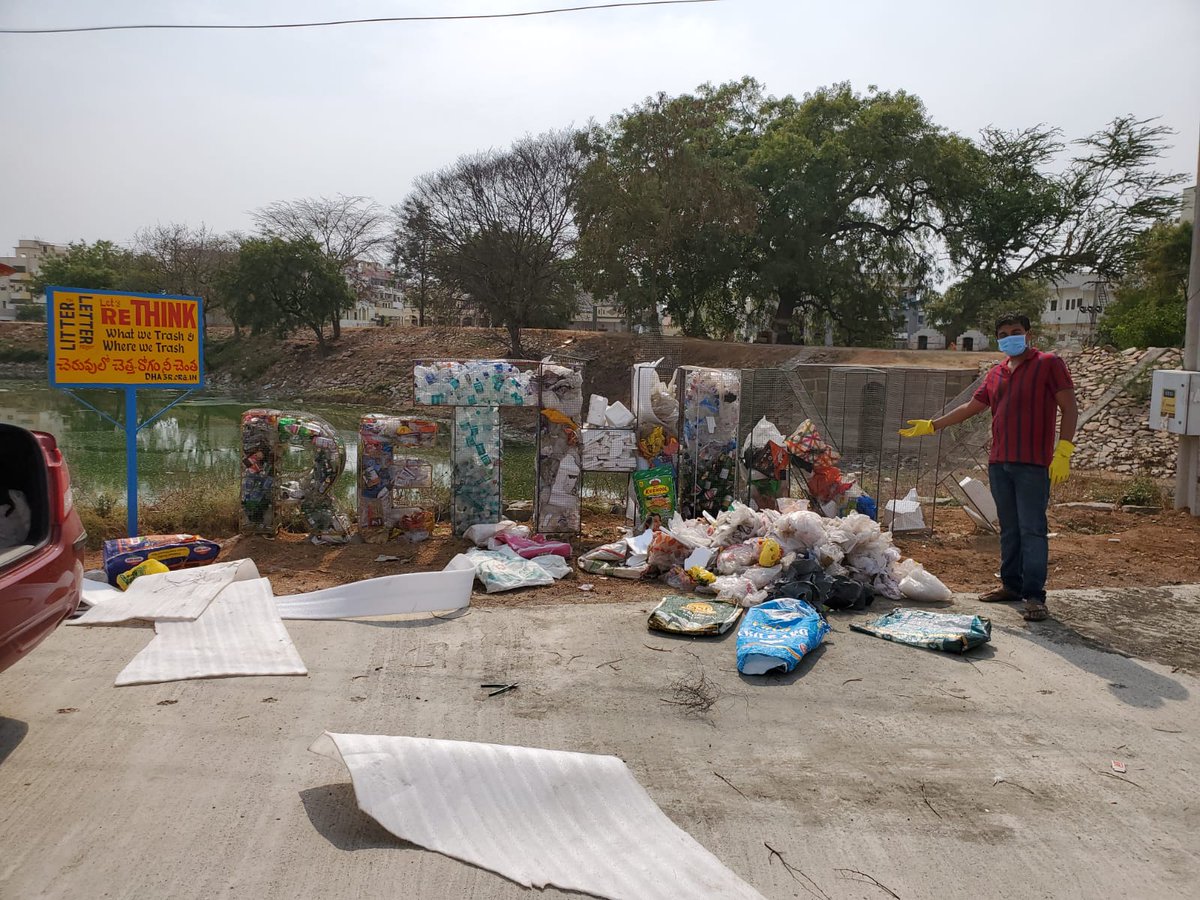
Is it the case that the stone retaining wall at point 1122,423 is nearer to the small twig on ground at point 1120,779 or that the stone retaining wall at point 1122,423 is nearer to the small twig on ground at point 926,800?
the small twig on ground at point 1120,779

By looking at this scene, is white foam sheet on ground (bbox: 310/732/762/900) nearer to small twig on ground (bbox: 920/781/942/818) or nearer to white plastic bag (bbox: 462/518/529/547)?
small twig on ground (bbox: 920/781/942/818)

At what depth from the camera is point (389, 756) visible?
3.18 metres

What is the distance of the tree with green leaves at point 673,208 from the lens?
32250 millimetres

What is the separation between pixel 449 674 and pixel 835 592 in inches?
106

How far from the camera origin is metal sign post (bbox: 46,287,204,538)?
662 cm

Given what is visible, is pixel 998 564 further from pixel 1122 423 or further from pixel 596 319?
pixel 596 319

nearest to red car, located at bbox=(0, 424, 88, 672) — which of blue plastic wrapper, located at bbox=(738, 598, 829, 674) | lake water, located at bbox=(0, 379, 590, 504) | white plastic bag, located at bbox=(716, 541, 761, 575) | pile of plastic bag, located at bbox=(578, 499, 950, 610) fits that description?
blue plastic wrapper, located at bbox=(738, 598, 829, 674)

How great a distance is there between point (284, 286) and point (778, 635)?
41504 mm

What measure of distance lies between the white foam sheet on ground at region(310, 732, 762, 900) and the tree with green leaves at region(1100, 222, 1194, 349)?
71.0 ft

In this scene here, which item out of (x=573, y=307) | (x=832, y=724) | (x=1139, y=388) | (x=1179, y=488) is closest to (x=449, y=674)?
(x=832, y=724)

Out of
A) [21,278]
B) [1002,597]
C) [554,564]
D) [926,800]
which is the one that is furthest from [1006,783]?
[21,278]

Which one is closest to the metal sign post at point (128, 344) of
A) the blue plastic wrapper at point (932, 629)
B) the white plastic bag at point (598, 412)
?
the white plastic bag at point (598, 412)

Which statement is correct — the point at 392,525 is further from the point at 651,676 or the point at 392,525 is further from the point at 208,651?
the point at 651,676

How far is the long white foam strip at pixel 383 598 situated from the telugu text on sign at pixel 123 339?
2.82 m
